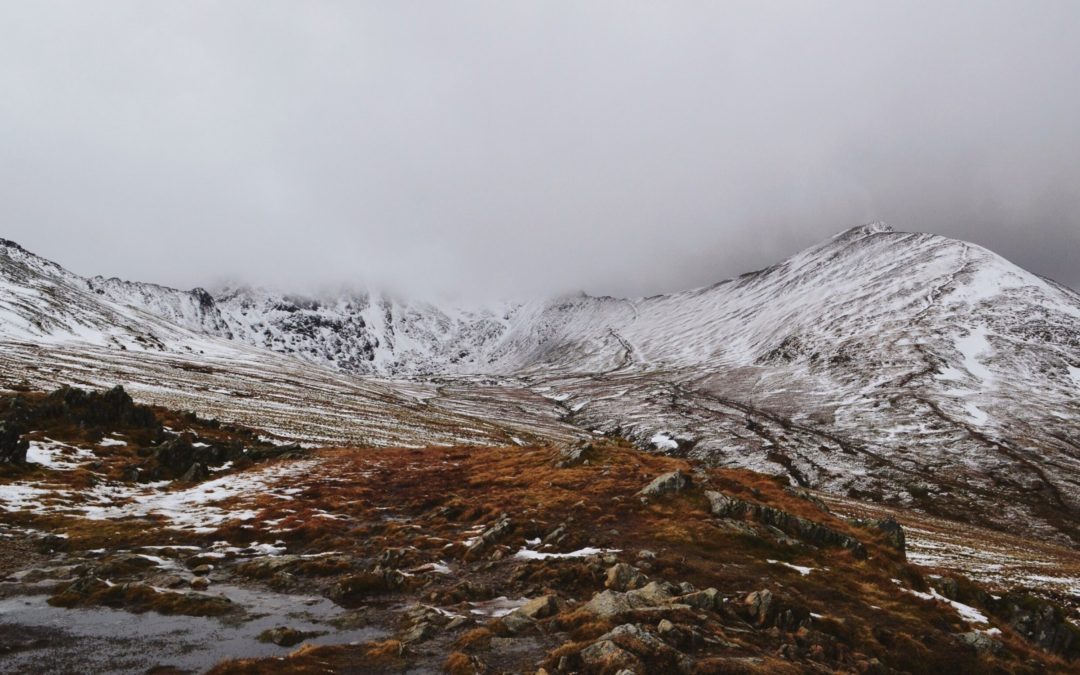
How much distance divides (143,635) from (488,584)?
11.5 meters

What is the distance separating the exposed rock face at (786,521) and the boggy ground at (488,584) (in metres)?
0.09

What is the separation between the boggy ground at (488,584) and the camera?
51.7ft

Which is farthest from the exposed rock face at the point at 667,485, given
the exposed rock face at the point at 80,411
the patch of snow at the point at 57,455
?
the exposed rock face at the point at 80,411

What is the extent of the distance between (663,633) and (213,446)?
50540 mm

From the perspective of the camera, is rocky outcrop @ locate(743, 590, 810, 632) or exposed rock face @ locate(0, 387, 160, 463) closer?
rocky outcrop @ locate(743, 590, 810, 632)

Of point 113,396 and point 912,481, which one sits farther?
point 912,481

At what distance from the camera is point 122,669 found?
48.1 feet

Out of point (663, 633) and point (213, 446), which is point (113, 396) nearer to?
point (213, 446)

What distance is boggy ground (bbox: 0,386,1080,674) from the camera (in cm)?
1575

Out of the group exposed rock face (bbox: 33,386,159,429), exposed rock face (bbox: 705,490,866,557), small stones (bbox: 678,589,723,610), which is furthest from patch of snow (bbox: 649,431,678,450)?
small stones (bbox: 678,589,723,610)

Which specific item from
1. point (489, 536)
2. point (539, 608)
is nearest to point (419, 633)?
point (539, 608)

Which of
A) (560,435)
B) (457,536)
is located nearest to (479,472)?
(457,536)

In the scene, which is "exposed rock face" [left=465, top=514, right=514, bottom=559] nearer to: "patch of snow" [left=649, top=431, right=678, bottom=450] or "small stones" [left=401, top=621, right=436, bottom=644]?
"small stones" [left=401, top=621, right=436, bottom=644]

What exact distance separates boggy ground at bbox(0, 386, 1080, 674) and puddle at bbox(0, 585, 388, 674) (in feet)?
0.29
